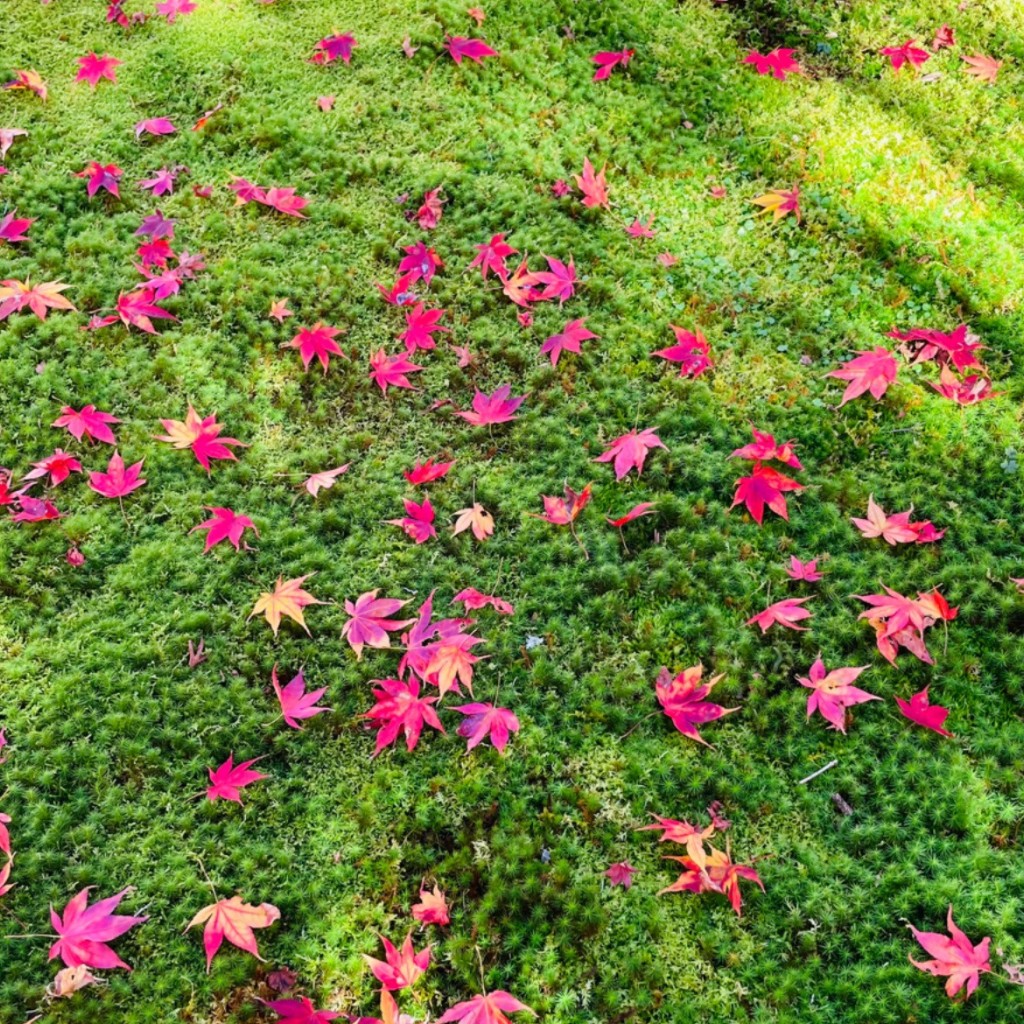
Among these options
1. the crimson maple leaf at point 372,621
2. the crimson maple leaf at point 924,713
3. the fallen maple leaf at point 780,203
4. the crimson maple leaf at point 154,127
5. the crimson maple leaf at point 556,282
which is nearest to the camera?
the crimson maple leaf at point 924,713

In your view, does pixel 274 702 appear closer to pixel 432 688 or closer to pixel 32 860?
pixel 432 688

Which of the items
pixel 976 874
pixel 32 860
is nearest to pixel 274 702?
pixel 32 860

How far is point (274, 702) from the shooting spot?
2930 millimetres

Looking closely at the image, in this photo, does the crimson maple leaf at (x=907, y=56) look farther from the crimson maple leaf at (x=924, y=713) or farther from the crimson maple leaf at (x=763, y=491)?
the crimson maple leaf at (x=924, y=713)

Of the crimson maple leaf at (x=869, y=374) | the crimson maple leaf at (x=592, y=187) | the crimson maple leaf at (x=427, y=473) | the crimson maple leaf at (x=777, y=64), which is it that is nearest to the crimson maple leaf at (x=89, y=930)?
the crimson maple leaf at (x=427, y=473)

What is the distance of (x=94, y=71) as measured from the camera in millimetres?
4695

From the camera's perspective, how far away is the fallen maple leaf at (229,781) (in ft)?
8.87

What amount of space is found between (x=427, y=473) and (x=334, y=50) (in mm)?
2964

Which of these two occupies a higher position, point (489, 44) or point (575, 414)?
point (489, 44)

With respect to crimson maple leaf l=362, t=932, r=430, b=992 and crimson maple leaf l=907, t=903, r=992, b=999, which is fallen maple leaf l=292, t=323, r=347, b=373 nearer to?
crimson maple leaf l=362, t=932, r=430, b=992

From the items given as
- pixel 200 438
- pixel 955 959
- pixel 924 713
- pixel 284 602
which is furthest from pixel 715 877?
pixel 200 438

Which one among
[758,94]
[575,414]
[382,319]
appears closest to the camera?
[575,414]

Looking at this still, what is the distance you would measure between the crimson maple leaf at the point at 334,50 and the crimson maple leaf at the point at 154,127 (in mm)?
934

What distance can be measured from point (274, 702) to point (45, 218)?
9.34 feet
